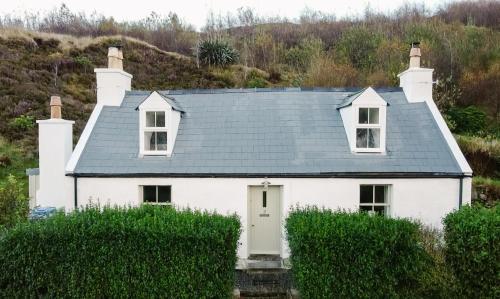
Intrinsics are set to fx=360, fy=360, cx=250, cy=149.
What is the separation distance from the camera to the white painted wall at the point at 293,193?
10.9 metres

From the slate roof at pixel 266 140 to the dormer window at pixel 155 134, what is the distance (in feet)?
1.41

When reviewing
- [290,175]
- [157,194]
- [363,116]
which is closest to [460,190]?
[363,116]

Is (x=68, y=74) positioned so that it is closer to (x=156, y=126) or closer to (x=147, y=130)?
(x=156, y=126)

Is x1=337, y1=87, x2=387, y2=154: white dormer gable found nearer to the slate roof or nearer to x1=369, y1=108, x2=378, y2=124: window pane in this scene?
x1=369, y1=108, x2=378, y2=124: window pane

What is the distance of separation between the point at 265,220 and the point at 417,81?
7340 mm

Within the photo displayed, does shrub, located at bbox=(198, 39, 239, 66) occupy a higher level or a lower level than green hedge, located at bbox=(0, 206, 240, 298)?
higher

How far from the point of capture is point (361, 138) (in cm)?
1188

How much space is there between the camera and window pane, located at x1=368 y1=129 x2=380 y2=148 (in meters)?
11.7

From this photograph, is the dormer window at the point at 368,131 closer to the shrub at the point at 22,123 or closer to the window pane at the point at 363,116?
the window pane at the point at 363,116

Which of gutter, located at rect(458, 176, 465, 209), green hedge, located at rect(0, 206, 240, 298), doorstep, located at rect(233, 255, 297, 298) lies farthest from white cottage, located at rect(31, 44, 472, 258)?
green hedge, located at rect(0, 206, 240, 298)

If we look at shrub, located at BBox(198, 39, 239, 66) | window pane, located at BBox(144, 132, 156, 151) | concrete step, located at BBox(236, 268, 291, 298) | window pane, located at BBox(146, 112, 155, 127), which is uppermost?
shrub, located at BBox(198, 39, 239, 66)

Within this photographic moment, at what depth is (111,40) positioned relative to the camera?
4453 cm

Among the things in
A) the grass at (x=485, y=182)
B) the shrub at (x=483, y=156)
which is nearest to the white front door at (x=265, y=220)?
the grass at (x=485, y=182)

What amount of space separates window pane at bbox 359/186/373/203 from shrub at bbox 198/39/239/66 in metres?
30.6
